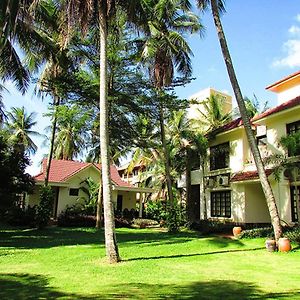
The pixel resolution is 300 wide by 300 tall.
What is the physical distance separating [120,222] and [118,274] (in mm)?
17869

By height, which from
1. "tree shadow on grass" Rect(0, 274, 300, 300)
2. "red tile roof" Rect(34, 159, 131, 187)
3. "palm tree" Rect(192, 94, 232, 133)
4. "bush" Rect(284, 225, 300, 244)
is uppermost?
"palm tree" Rect(192, 94, 232, 133)

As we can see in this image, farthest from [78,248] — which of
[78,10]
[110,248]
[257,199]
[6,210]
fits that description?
[257,199]

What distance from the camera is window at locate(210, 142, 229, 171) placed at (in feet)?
81.2

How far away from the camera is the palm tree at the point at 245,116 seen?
534 inches

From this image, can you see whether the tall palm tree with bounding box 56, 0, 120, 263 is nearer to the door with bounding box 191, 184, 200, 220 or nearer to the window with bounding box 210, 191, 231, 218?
the window with bounding box 210, 191, 231, 218

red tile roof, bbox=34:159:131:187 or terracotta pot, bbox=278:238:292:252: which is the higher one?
red tile roof, bbox=34:159:131:187

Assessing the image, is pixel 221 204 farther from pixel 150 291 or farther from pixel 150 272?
pixel 150 291

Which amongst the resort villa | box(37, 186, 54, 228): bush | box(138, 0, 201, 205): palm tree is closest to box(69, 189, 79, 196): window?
box(37, 186, 54, 228): bush

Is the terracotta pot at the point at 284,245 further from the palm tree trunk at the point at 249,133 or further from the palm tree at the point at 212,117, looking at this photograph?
the palm tree at the point at 212,117

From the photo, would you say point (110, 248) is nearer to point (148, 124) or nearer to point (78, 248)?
point (78, 248)

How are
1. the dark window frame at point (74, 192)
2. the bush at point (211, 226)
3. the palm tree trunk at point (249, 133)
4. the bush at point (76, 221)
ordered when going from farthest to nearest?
the dark window frame at point (74, 192)
the bush at point (76, 221)
the bush at point (211, 226)
the palm tree trunk at point (249, 133)

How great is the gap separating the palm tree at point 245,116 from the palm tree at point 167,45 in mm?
5167

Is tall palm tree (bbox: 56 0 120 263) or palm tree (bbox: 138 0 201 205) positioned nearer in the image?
tall palm tree (bbox: 56 0 120 263)

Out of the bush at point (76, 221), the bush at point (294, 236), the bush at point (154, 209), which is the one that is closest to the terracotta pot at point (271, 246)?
the bush at point (294, 236)
